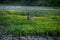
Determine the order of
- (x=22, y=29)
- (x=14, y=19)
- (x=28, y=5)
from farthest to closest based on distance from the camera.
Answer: (x=28, y=5)
(x=14, y=19)
(x=22, y=29)

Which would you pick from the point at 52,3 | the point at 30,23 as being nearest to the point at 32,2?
the point at 52,3

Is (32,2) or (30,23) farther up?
(32,2)

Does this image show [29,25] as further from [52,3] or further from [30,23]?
[52,3]

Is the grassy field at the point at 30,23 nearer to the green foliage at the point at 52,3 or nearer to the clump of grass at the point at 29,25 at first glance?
the clump of grass at the point at 29,25

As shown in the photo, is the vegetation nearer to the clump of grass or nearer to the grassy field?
the grassy field

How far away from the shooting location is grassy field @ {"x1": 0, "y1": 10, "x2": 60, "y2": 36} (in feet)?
8.41

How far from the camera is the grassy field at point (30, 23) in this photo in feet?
8.41

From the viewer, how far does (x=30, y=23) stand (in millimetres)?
2758

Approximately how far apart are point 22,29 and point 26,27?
0.09 metres

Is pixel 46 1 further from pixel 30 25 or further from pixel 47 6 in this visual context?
pixel 30 25

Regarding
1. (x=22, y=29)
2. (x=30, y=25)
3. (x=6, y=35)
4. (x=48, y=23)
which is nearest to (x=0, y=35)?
(x=6, y=35)

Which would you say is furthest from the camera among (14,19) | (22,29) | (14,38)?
(14,19)

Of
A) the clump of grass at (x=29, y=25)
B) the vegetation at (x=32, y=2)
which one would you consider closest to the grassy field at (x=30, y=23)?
the clump of grass at (x=29, y=25)

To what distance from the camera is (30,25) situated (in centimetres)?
270
